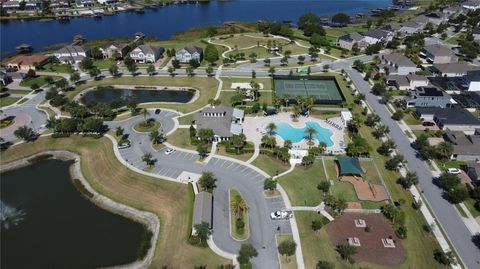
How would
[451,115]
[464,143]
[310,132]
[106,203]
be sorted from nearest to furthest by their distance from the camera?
[106,203]
[464,143]
[310,132]
[451,115]

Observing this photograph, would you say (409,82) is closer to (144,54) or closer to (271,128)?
(271,128)

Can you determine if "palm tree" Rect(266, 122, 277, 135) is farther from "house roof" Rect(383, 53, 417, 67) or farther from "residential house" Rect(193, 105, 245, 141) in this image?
"house roof" Rect(383, 53, 417, 67)

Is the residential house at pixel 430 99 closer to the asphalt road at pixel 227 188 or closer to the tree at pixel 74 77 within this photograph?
the asphalt road at pixel 227 188

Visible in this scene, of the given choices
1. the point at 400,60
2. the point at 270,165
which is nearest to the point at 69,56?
the point at 270,165

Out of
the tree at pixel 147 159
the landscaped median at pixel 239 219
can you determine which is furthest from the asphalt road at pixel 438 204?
the tree at pixel 147 159

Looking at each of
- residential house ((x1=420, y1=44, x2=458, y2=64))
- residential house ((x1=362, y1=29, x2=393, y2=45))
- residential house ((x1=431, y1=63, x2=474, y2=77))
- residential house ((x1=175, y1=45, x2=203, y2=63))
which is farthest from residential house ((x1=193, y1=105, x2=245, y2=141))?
residential house ((x1=362, y1=29, x2=393, y2=45))

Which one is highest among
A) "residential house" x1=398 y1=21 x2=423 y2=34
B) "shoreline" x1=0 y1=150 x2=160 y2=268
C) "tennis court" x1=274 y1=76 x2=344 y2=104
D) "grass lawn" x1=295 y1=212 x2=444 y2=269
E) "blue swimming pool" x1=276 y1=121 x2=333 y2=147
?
"residential house" x1=398 y1=21 x2=423 y2=34

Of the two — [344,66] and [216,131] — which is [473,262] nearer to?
[216,131]
